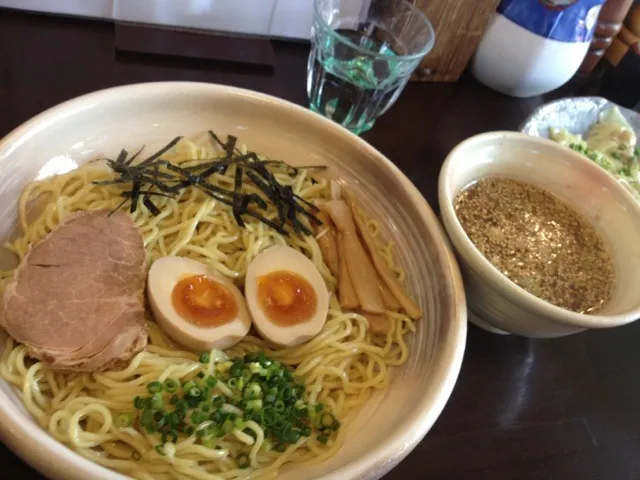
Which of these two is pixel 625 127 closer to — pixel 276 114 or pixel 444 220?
pixel 444 220

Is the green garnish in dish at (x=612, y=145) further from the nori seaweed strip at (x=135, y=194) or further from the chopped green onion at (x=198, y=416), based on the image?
the chopped green onion at (x=198, y=416)

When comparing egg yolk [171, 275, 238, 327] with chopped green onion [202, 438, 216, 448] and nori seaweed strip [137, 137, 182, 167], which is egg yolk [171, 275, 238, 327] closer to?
chopped green onion [202, 438, 216, 448]

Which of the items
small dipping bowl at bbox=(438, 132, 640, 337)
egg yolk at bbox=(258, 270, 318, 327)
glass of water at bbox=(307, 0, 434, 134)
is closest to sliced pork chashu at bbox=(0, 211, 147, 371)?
egg yolk at bbox=(258, 270, 318, 327)

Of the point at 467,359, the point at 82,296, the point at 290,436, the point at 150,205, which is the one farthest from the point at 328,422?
the point at 150,205

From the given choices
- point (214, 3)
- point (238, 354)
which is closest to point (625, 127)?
point (214, 3)

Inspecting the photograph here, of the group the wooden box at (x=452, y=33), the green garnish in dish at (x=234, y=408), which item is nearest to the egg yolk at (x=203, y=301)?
the green garnish in dish at (x=234, y=408)

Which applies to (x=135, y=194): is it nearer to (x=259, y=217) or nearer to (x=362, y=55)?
(x=259, y=217)

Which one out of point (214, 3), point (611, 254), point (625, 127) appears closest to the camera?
point (611, 254)
